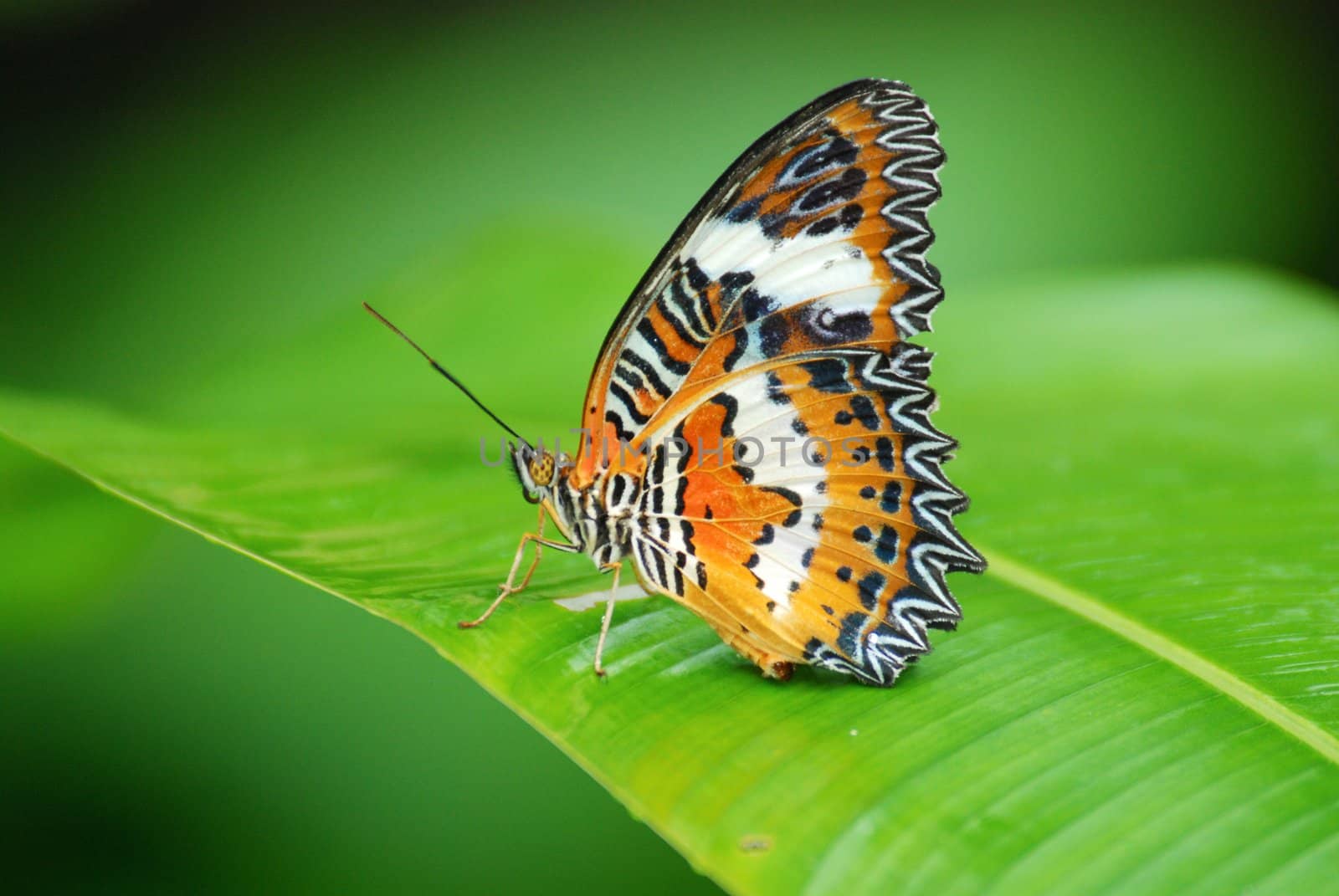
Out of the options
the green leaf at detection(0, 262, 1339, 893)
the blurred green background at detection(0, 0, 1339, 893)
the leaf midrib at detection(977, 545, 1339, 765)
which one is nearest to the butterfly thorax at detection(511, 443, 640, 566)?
the green leaf at detection(0, 262, 1339, 893)

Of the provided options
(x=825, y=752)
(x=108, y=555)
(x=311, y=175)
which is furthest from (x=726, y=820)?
(x=311, y=175)

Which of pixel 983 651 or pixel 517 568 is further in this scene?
pixel 517 568

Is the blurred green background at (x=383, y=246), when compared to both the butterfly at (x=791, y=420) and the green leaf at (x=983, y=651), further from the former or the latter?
the butterfly at (x=791, y=420)

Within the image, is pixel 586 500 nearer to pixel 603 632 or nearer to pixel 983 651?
pixel 603 632

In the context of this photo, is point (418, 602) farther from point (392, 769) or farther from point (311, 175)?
point (311, 175)

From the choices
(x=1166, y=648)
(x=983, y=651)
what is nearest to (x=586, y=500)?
(x=983, y=651)

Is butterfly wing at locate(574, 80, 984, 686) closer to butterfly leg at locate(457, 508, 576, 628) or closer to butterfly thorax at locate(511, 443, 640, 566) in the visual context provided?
butterfly thorax at locate(511, 443, 640, 566)
